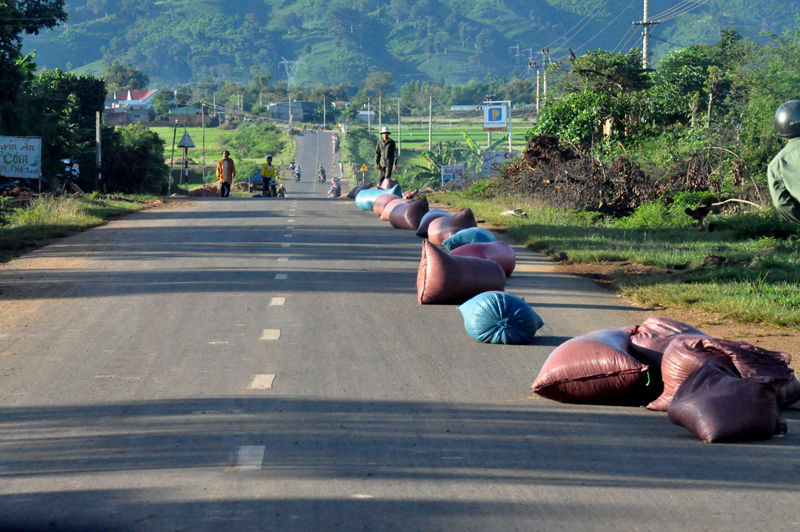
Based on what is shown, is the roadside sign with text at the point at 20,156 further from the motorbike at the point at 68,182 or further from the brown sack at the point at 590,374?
the brown sack at the point at 590,374

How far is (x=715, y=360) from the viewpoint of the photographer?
18.0ft

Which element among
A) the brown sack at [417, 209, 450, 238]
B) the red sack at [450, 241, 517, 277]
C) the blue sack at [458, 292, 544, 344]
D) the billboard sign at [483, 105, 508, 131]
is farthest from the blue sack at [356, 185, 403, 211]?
the billboard sign at [483, 105, 508, 131]

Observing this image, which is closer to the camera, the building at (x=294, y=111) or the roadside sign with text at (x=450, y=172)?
the roadside sign with text at (x=450, y=172)

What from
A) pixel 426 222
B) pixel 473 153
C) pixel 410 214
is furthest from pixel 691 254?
pixel 473 153

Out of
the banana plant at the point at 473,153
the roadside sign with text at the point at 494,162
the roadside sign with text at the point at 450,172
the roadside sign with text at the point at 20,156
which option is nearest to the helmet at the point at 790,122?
the roadside sign with text at the point at 20,156

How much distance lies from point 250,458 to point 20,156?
58.6ft

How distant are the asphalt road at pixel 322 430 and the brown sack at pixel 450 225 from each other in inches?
129

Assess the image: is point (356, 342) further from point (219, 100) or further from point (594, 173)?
point (219, 100)

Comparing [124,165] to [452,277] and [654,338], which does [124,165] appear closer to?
[452,277]

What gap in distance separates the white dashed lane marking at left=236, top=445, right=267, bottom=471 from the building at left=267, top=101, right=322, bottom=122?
15557cm

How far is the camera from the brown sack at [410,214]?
1590cm

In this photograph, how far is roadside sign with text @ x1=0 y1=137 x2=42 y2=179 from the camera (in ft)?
65.7

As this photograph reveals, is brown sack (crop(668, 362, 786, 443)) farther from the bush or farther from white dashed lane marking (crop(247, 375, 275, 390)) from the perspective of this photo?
the bush

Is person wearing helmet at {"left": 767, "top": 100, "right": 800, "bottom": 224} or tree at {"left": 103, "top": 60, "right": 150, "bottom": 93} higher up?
tree at {"left": 103, "top": 60, "right": 150, "bottom": 93}
